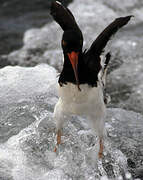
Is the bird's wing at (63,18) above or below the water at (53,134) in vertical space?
above

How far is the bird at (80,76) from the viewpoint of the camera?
473 cm

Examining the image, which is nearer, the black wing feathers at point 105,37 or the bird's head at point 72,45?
the bird's head at point 72,45

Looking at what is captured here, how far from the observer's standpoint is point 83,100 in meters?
5.16

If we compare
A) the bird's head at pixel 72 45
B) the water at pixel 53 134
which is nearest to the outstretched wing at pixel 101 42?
the water at pixel 53 134

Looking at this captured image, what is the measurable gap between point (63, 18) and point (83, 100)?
3.56ft

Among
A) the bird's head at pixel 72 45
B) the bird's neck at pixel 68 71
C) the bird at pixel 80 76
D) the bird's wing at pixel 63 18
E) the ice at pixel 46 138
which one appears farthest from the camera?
the ice at pixel 46 138

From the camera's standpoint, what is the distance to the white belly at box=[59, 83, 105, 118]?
16.7ft

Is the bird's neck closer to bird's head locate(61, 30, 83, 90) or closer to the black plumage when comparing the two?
the black plumage

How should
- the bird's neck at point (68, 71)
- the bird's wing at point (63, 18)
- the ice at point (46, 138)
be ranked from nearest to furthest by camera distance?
the bird's neck at point (68, 71)
the bird's wing at point (63, 18)
the ice at point (46, 138)

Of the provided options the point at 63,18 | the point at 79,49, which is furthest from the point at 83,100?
the point at 63,18

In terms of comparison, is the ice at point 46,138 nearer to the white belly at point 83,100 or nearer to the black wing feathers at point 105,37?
the white belly at point 83,100

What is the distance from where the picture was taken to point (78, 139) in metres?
6.14

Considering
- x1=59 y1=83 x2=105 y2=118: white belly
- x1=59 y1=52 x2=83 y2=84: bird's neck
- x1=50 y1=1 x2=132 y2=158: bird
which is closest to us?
x1=50 y1=1 x2=132 y2=158: bird

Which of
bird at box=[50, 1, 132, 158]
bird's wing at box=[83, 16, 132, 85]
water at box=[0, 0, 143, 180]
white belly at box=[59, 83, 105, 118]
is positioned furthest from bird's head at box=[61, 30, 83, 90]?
water at box=[0, 0, 143, 180]
